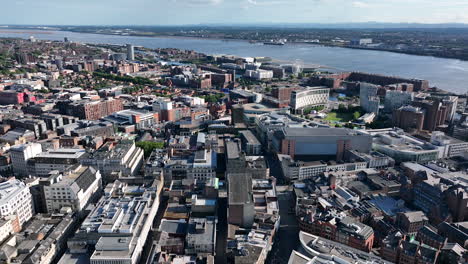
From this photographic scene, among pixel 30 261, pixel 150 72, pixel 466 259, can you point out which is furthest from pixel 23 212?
pixel 150 72

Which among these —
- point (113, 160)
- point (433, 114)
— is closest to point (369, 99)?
point (433, 114)

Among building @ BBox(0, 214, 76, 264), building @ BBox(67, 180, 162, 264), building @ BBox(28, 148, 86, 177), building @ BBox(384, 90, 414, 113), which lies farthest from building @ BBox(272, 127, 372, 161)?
building @ BBox(384, 90, 414, 113)

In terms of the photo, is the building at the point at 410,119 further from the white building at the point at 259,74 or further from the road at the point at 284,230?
the white building at the point at 259,74

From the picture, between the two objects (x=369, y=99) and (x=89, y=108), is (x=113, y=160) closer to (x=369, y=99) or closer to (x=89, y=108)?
(x=89, y=108)

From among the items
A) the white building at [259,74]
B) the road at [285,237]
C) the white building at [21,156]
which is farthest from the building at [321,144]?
the white building at [259,74]

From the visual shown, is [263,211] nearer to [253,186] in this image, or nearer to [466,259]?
[253,186]
